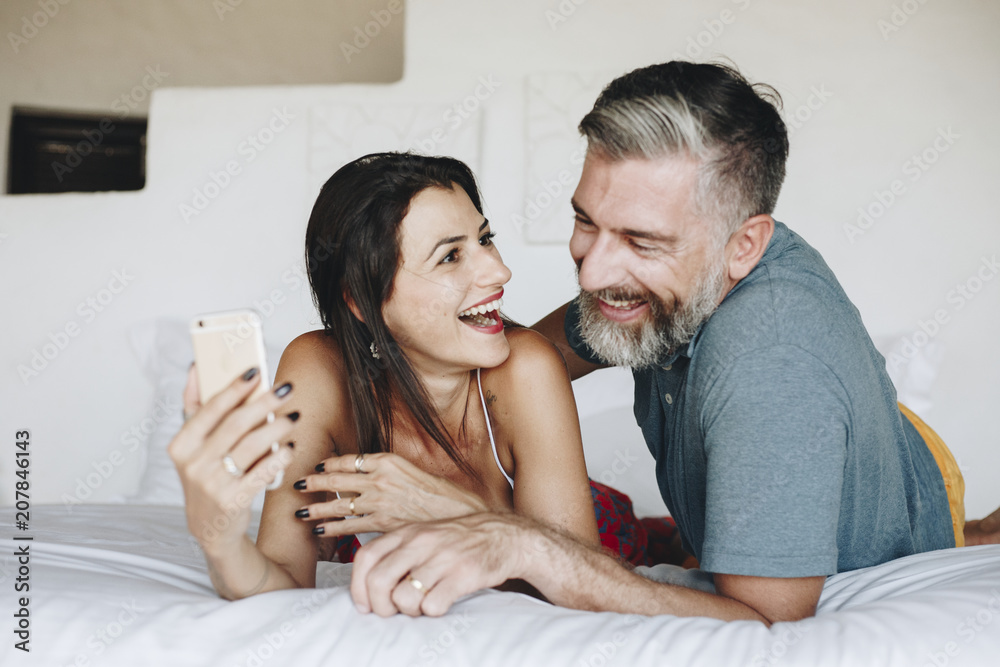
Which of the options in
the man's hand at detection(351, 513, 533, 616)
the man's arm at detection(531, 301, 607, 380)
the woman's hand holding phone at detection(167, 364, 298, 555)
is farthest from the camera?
the man's arm at detection(531, 301, 607, 380)

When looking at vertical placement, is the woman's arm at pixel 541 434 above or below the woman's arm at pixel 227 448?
below

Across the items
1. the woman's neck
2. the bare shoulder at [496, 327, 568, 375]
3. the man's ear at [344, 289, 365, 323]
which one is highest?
the man's ear at [344, 289, 365, 323]

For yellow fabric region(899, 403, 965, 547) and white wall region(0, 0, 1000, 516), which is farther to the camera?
white wall region(0, 0, 1000, 516)

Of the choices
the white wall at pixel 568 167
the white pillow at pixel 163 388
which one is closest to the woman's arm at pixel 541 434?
the white pillow at pixel 163 388

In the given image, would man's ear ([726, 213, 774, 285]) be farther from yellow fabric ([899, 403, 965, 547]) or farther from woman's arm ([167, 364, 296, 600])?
woman's arm ([167, 364, 296, 600])

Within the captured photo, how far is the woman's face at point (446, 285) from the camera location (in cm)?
145

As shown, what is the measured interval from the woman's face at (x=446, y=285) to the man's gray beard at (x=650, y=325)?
0.59 ft

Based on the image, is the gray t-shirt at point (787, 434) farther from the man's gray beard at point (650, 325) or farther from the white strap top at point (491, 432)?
the white strap top at point (491, 432)

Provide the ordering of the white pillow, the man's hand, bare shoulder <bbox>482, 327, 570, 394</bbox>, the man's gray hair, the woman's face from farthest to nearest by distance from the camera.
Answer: the white pillow < bare shoulder <bbox>482, 327, 570, 394</bbox> < the woman's face < the man's gray hair < the man's hand

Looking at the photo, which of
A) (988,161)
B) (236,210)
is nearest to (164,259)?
(236,210)

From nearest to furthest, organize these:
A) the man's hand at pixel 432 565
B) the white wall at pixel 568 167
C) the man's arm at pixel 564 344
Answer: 1. the man's hand at pixel 432 565
2. the man's arm at pixel 564 344
3. the white wall at pixel 568 167

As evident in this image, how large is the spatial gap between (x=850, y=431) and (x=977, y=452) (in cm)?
177

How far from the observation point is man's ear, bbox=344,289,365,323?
153cm

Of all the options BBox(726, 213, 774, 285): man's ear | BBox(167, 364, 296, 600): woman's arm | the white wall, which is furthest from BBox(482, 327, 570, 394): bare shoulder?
the white wall
